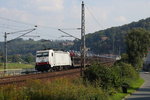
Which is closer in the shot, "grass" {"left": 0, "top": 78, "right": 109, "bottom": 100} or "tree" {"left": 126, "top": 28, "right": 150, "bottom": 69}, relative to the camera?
"grass" {"left": 0, "top": 78, "right": 109, "bottom": 100}

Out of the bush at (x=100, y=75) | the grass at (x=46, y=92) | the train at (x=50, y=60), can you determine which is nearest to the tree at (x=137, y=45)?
the train at (x=50, y=60)

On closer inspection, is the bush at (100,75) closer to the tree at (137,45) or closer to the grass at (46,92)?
the grass at (46,92)

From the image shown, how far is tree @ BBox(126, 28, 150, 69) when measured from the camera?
208 ft

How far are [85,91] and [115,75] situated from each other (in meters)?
11.0

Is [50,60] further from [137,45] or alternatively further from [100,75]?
[100,75]

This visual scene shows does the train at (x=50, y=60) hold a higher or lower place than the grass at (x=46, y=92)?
higher

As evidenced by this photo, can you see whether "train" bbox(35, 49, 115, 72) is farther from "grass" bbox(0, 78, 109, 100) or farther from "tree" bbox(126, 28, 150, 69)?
"grass" bbox(0, 78, 109, 100)

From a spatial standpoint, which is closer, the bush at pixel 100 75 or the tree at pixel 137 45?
the bush at pixel 100 75

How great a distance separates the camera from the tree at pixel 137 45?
6350 centimetres

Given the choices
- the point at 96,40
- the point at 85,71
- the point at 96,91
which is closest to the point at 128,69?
the point at 85,71

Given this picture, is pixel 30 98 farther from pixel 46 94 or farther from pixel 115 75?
pixel 115 75

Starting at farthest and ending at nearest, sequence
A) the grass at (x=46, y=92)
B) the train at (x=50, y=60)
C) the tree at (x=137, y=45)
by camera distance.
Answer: the tree at (x=137, y=45) → the train at (x=50, y=60) → the grass at (x=46, y=92)

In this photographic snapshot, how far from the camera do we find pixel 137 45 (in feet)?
207

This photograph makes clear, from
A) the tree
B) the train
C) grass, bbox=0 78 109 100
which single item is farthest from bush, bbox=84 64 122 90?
the tree
